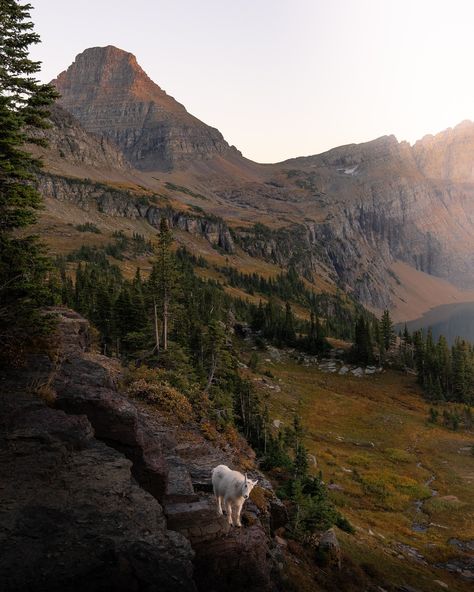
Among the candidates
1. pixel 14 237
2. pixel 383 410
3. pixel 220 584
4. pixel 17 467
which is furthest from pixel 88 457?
pixel 383 410

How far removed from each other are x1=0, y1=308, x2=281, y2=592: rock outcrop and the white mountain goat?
70cm

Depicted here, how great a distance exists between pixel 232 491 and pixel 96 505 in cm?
575

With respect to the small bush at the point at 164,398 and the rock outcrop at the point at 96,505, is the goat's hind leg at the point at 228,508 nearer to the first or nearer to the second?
the rock outcrop at the point at 96,505

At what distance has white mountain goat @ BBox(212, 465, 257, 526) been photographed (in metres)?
15.8

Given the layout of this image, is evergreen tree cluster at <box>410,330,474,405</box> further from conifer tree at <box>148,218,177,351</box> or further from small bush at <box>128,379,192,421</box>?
small bush at <box>128,379,192,421</box>

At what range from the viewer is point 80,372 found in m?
18.3

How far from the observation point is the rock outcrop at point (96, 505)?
32.6 ft

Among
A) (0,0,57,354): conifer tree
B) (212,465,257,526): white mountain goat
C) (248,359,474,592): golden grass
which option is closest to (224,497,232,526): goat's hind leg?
(212,465,257,526): white mountain goat

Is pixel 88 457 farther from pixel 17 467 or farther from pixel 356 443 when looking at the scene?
pixel 356 443

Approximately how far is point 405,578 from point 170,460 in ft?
68.9

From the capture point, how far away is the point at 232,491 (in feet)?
52.1

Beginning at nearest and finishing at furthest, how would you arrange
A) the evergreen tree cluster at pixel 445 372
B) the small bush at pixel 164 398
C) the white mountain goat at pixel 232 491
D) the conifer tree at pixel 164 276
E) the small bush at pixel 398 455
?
1. the white mountain goat at pixel 232 491
2. the small bush at pixel 164 398
3. the conifer tree at pixel 164 276
4. the small bush at pixel 398 455
5. the evergreen tree cluster at pixel 445 372

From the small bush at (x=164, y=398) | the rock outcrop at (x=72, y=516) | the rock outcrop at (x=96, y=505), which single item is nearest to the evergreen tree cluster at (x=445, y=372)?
the small bush at (x=164, y=398)

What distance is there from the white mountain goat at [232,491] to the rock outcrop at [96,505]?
2.30ft
